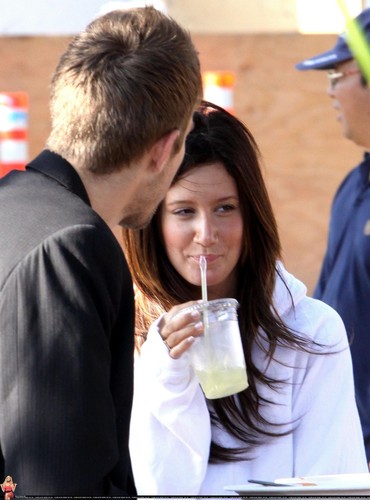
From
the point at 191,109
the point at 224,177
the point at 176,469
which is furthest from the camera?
the point at 224,177

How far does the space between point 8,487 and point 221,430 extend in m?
0.89

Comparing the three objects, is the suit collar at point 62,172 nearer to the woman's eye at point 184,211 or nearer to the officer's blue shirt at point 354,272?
the woman's eye at point 184,211

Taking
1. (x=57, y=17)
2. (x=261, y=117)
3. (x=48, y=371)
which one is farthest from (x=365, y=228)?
(x=57, y=17)

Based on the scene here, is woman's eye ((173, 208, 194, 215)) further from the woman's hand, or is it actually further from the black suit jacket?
the black suit jacket

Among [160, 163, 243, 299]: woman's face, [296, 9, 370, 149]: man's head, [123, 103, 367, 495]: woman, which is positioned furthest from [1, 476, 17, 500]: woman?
[296, 9, 370, 149]: man's head

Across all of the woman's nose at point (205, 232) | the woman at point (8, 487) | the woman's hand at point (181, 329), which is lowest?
the woman at point (8, 487)

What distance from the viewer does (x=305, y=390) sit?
102 inches

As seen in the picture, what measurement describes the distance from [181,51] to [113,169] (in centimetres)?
26

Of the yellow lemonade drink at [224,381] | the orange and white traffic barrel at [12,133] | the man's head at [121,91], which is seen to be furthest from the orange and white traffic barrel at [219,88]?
the man's head at [121,91]

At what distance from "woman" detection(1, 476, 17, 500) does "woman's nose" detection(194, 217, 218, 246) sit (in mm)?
1060

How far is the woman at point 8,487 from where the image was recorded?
1.74m

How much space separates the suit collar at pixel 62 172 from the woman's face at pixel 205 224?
0.83m

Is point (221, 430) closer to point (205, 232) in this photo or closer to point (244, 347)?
point (244, 347)

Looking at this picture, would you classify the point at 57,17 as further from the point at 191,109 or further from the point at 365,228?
the point at 191,109
